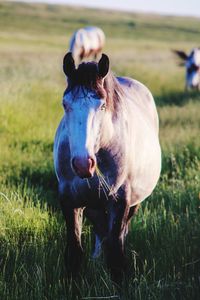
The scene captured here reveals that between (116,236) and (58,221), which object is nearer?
(116,236)

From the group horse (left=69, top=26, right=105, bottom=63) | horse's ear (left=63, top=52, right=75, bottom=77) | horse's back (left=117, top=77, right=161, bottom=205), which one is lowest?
horse (left=69, top=26, right=105, bottom=63)

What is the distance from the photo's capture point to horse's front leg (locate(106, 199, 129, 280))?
362 cm

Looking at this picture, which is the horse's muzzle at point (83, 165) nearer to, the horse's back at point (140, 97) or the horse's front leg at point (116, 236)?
the horse's front leg at point (116, 236)

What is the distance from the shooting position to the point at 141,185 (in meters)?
4.15

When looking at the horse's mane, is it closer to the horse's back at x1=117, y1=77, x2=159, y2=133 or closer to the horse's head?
the horse's head

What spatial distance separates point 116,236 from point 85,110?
1064 millimetres

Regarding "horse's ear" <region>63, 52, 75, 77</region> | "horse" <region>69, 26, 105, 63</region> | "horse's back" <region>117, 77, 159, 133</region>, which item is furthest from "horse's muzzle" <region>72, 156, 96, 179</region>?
"horse" <region>69, 26, 105, 63</region>

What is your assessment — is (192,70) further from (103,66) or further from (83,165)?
(83,165)

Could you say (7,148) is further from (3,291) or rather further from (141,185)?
(3,291)

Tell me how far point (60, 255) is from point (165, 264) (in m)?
0.77

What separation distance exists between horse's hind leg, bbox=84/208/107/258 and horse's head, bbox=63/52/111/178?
96cm

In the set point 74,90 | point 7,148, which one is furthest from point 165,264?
point 7,148

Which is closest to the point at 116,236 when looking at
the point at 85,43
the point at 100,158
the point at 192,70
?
the point at 100,158

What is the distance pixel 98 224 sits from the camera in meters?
4.08
